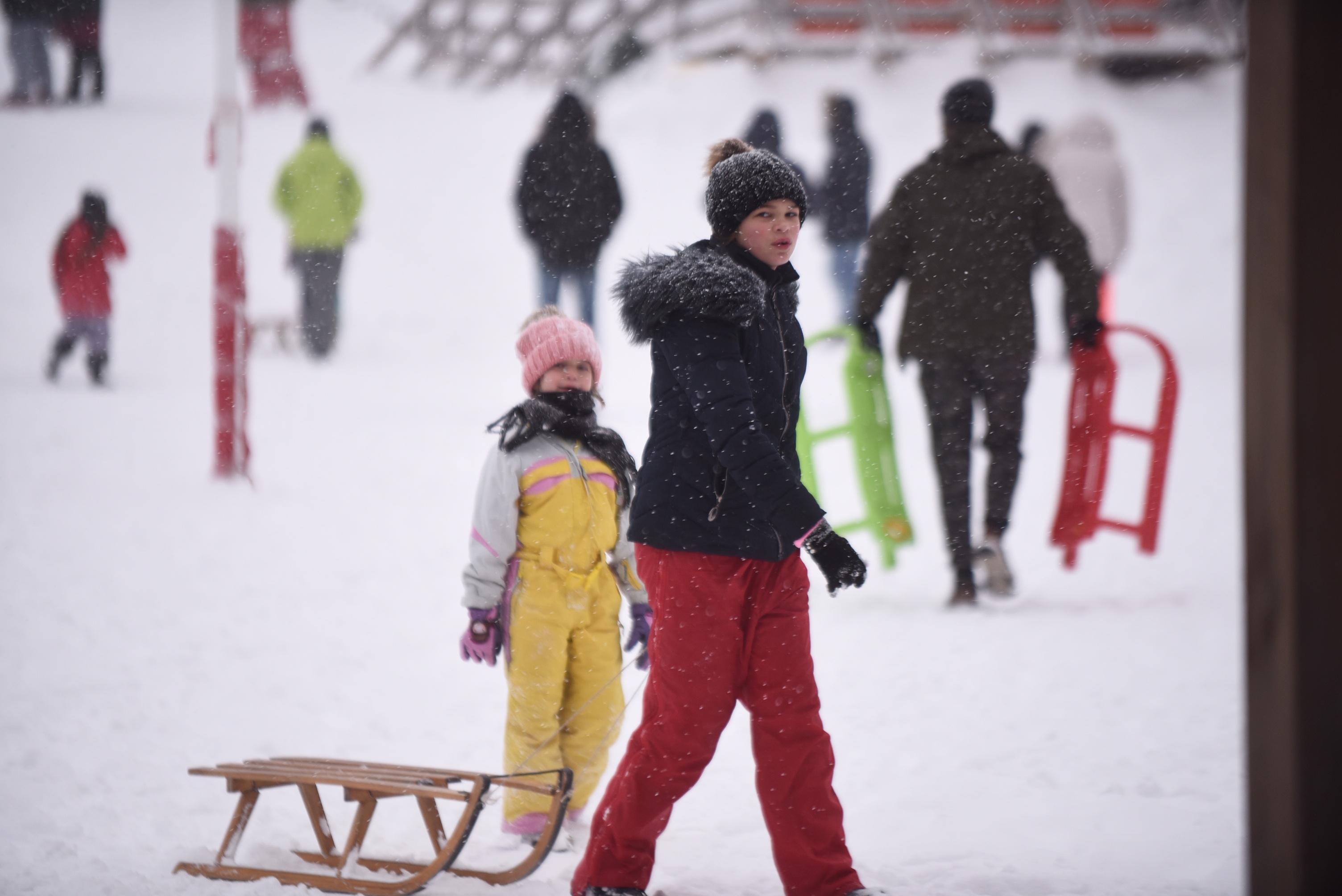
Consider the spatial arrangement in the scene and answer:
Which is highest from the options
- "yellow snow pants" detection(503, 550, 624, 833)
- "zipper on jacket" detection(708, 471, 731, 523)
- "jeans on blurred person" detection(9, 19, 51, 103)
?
"jeans on blurred person" detection(9, 19, 51, 103)

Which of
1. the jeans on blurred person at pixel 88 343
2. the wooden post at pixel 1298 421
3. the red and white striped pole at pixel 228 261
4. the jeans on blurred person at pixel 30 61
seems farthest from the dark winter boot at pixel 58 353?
the wooden post at pixel 1298 421

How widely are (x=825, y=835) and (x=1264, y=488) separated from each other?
1127 mm

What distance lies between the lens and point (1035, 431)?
8.12 meters

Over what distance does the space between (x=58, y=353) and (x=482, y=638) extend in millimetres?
8800

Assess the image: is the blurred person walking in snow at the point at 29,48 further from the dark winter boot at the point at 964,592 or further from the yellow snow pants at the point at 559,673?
the yellow snow pants at the point at 559,673

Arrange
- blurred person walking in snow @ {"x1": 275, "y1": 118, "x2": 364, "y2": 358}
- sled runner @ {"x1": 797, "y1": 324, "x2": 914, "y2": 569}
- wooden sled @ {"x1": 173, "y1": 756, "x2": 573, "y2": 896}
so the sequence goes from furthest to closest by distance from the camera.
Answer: blurred person walking in snow @ {"x1": 275, "y1": 118, "x2": 364, "y2": 358} → sled runner @ {"x1": 797, "y1": 324, "x2": 914, "y2": 569} → wooden sled @ {"x1": 173, "y1": 756, "x2": 573, "y2": 896}

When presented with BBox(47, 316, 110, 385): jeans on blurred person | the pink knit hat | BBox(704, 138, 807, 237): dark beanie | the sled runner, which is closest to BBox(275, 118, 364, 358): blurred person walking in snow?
BBox(47, 316, 110, 385): jeans on blurred person

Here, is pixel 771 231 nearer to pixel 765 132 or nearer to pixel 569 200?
pixel 569 200

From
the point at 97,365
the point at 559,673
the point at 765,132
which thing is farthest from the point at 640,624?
the point at 97,365

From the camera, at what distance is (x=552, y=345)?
306cm

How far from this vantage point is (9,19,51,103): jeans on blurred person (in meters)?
18.5

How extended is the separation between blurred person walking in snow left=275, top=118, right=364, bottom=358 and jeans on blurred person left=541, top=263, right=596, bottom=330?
3.06 meters

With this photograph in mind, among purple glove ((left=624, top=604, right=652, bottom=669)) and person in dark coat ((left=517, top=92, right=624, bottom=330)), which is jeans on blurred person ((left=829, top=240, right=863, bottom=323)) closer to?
person in dark coat ((left=517, top=92, right=624, bottom=330))

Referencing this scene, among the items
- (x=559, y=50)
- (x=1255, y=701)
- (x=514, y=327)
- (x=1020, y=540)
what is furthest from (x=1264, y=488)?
(x=559, y=50)
